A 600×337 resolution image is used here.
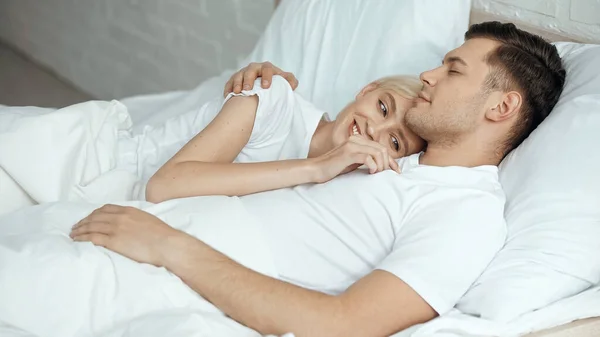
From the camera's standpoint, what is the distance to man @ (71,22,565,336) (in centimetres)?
145

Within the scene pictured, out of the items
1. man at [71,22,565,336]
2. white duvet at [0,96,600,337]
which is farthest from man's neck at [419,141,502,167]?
white duvet at [0,96,600,337]

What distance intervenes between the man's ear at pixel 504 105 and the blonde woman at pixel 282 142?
8.0 inches

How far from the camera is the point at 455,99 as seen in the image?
1.70 meters

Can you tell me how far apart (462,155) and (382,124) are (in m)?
0.21

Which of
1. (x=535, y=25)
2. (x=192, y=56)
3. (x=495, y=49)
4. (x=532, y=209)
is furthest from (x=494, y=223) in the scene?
(x=192, y=56)

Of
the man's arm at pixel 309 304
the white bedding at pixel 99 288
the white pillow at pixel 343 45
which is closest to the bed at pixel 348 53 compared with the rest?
the white pillow at pixel 343 45

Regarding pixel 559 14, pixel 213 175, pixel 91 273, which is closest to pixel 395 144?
pixel 213 175

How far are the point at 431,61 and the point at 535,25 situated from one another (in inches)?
10.8

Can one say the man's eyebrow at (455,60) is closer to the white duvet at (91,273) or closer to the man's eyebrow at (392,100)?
the man's eyebrow at (392,100)

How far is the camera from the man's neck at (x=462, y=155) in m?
1.72

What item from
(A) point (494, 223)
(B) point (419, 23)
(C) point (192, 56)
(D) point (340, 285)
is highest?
(B) point (419, 23)

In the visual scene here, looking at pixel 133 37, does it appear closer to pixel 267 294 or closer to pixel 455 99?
pixel 455 99

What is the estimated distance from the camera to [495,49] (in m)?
1.72

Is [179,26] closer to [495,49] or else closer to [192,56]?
[192,56]
